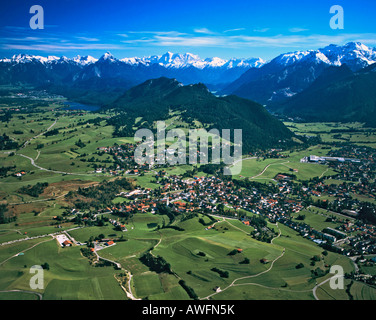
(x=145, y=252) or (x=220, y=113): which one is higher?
(x=220, y=113)

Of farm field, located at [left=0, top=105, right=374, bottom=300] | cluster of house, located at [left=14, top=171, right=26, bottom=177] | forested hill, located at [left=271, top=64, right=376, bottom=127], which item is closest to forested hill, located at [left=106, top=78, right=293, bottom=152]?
farm field, located at [left=0, top=105, right=374, bottom=300]

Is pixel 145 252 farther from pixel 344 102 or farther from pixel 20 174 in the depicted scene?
pixel 344 102

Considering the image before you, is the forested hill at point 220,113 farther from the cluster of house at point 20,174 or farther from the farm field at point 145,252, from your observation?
the cluster of house at point 20,174

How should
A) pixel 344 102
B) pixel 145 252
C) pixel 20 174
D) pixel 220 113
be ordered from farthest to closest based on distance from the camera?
pixel 344 102 → pixel 220 113 → pixel 20 174 → pixel 145 252

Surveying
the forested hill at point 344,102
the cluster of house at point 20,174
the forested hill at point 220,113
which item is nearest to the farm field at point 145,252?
the cluster of house at point 20,174

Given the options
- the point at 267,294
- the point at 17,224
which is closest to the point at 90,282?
the point at 267,294

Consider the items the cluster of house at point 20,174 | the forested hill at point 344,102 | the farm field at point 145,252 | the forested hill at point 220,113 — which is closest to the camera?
the farm field at point 145,252

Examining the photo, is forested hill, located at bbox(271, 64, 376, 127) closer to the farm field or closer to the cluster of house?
the farm field

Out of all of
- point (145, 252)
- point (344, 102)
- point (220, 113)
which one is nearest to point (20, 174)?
point (145, 252)

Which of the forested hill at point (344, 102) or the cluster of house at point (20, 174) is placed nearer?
the cluster of house at point (20, 174)
